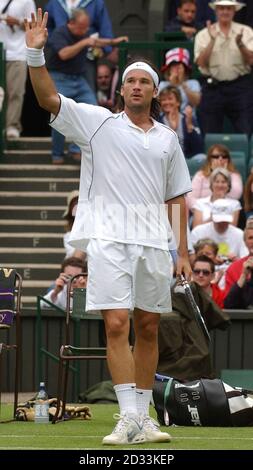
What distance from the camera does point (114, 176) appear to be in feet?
31.1

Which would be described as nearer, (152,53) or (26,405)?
(26,405)

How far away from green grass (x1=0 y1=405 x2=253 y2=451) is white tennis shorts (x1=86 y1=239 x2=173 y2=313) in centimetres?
81

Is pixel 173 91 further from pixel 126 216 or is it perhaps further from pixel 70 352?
pixel 126 216

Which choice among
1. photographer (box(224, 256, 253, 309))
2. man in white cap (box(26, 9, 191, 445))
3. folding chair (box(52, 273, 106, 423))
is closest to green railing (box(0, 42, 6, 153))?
photographer (box(224, 256, 253, 309))

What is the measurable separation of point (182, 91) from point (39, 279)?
9.69 feet

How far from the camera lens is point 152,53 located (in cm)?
1994

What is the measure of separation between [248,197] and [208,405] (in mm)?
6149

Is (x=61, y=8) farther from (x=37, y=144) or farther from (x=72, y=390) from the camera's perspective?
(x=72, y=390)

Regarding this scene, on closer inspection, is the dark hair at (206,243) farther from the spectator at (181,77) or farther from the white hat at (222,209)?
the spectator at (181,77)

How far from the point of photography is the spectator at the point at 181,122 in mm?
18000

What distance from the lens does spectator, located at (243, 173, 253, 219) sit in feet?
55.2

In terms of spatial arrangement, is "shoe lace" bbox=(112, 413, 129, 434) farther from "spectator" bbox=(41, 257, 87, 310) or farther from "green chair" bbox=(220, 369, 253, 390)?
"spectator" bbox=(41, 257, 87, 310)

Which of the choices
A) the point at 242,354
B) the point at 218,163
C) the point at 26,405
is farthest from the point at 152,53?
the point at 26,405

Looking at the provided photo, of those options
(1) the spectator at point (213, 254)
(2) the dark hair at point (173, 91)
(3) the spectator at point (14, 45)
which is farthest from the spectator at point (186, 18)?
(1) the spectator at point (213, 254)
